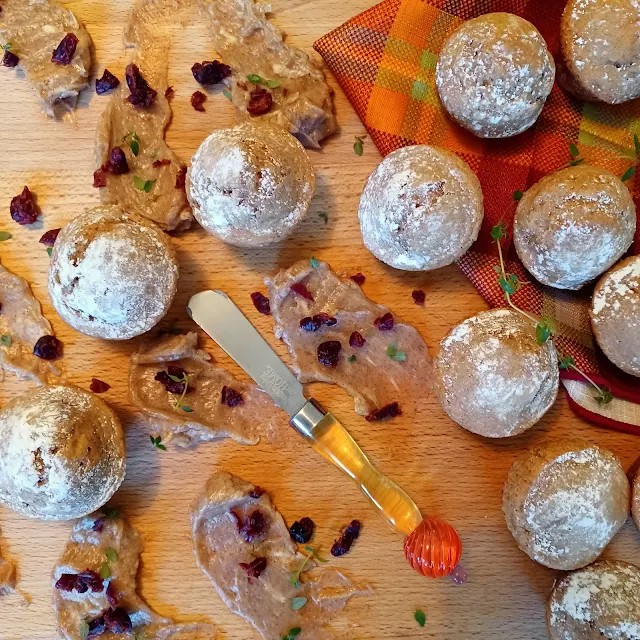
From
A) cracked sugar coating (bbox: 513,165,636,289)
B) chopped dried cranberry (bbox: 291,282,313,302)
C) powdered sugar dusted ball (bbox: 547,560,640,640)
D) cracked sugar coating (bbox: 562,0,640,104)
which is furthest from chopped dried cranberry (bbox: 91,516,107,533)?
cracked sugar coating (bbox: 562,0,640,104)

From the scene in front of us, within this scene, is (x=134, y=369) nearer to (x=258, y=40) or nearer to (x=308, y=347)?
(x=308, y=347)

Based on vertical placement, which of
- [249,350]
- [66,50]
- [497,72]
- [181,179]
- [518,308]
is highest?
[497,72]

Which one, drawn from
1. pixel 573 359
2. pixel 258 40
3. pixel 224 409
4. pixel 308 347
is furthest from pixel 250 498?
pixel 258 40

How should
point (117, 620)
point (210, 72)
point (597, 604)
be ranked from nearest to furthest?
point (597, 604) → point (117, 620) → point (210, 72)

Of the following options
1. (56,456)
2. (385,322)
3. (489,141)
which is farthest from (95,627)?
(489,141)

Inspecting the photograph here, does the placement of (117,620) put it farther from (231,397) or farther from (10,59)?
(10,59)

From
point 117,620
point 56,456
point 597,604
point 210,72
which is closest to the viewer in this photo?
point 56,456
